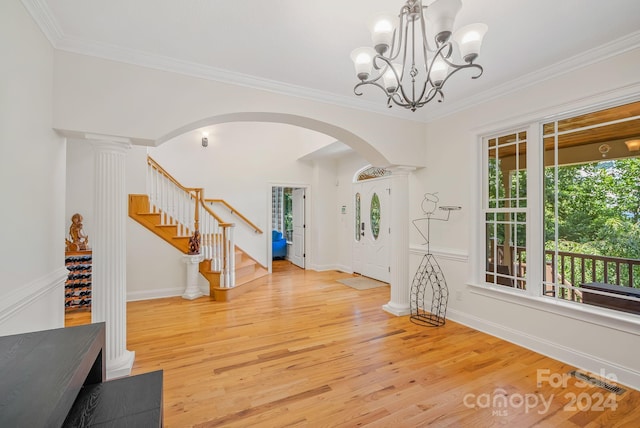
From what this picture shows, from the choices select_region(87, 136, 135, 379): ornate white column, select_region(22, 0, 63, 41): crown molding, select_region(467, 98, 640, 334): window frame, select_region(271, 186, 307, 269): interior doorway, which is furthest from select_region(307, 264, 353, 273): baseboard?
select_region(22, 0, 63, 41): crown molding

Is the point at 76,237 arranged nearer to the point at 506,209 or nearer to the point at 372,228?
the point at 372,228

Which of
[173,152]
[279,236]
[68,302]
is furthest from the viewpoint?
[279,236]

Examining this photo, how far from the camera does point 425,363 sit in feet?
8.75

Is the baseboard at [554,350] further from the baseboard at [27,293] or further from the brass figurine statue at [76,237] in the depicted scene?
the brass figurine statue at [76,237]

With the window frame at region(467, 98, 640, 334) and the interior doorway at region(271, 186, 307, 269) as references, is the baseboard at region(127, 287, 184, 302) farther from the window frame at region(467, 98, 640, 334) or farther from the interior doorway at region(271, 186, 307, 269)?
the window frame at region(467, 98, 640, 334)

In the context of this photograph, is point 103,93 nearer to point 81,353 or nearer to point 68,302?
point 81,353

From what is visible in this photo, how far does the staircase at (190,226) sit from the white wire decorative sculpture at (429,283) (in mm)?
2862

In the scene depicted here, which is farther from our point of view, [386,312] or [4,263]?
[386,312]

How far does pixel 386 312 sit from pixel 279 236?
16.8ft

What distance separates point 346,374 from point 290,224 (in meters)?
6.45

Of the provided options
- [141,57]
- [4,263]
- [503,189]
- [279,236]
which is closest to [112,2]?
[141,57]

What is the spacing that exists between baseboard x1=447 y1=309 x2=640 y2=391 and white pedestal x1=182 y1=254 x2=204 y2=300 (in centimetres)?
393

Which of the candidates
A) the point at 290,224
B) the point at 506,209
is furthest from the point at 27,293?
the point at 290,224

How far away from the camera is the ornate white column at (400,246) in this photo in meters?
3.99
